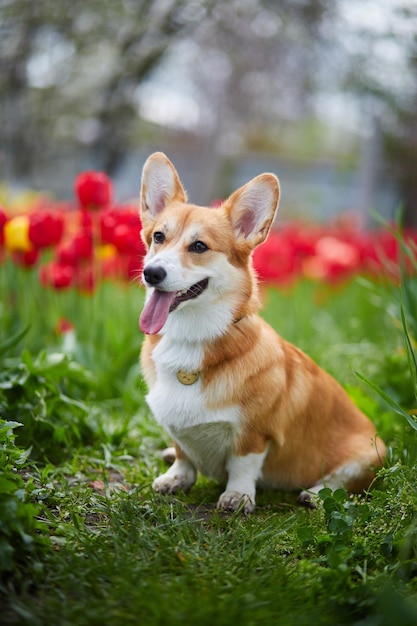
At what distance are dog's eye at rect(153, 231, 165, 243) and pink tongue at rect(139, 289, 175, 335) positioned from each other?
27 cm

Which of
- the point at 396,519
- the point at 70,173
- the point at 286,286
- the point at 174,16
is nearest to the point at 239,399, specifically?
the point at 396,519

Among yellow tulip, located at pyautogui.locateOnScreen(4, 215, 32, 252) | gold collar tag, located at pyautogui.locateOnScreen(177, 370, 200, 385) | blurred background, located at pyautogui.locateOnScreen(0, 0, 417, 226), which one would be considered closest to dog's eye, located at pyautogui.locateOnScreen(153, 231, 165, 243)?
gold collar tag, located at pyautogui.locateOnScreen(177, 370, 200, 385)

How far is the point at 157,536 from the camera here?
2.21 metres

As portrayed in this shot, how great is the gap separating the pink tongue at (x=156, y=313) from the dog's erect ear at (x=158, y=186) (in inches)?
22.0

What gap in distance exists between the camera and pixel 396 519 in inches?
90.1

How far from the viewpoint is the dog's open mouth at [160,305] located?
8.36ft

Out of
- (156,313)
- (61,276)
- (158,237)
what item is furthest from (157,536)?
(61,276)

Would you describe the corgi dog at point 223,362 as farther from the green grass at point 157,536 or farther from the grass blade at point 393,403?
the grass blade at point 393,403

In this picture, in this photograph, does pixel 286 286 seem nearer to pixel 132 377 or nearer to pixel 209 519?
pixel 132 377

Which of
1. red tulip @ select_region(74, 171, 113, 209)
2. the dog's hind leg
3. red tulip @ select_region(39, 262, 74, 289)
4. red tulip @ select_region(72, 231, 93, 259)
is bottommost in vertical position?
the dog's hind leg

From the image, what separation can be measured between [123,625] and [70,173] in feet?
27.4

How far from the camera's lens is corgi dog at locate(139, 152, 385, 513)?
2.63m

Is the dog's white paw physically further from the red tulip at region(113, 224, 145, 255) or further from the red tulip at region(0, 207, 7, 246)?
the red tulip at region(0, 207, 7, 246)

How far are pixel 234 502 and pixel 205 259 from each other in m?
0.95
